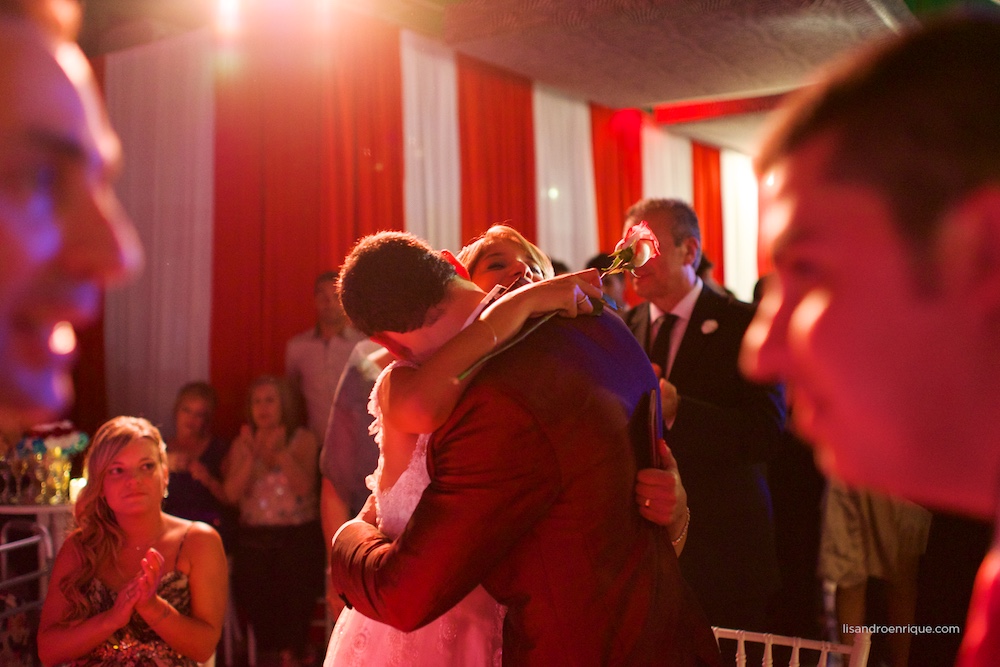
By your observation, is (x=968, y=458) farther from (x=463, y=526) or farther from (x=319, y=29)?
(x=319, y=29)

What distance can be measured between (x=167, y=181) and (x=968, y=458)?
5.87 m

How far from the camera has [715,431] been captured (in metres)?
2.53

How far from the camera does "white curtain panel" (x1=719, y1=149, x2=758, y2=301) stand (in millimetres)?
9913

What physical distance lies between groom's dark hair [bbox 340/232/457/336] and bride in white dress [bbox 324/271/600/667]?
8 centimetres

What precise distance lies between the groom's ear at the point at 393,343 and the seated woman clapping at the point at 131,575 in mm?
1079

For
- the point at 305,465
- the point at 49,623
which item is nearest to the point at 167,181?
the point at 305,465

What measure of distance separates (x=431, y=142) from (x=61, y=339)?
18.1 ft

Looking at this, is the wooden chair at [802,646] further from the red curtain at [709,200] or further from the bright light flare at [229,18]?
the red curtain at [709,200]

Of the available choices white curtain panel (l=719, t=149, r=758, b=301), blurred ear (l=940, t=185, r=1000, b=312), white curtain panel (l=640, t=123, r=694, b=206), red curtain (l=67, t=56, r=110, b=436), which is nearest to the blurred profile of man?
blurred ear (l=940, t=185, r=1000, b=312)

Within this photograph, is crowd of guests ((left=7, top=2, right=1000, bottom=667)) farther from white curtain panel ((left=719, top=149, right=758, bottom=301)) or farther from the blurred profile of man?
white curtain panel ((left=719, top=149, right=758, bottom=301))

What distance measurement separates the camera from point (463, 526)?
1.38m

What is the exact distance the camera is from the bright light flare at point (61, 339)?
0.53 metres

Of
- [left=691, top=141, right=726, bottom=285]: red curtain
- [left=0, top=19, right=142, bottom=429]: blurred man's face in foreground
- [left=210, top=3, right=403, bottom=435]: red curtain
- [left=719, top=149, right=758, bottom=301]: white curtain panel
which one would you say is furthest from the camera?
[left=719, top=149, right=758, bottom=301]: white curtain panel

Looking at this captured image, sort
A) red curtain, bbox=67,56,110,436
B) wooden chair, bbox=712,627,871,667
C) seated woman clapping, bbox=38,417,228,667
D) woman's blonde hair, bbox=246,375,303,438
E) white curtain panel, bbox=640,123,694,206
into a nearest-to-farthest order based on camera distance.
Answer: wooden chair, bbox=712,627,871,667 < seated woman clapping, bbox=38,417,228,667 < woman's blonde hair, bbox=246,375,303,438 < red curtain, bbox=67,56,110,436 < white curtain panel, bbox=640,123,694,206
